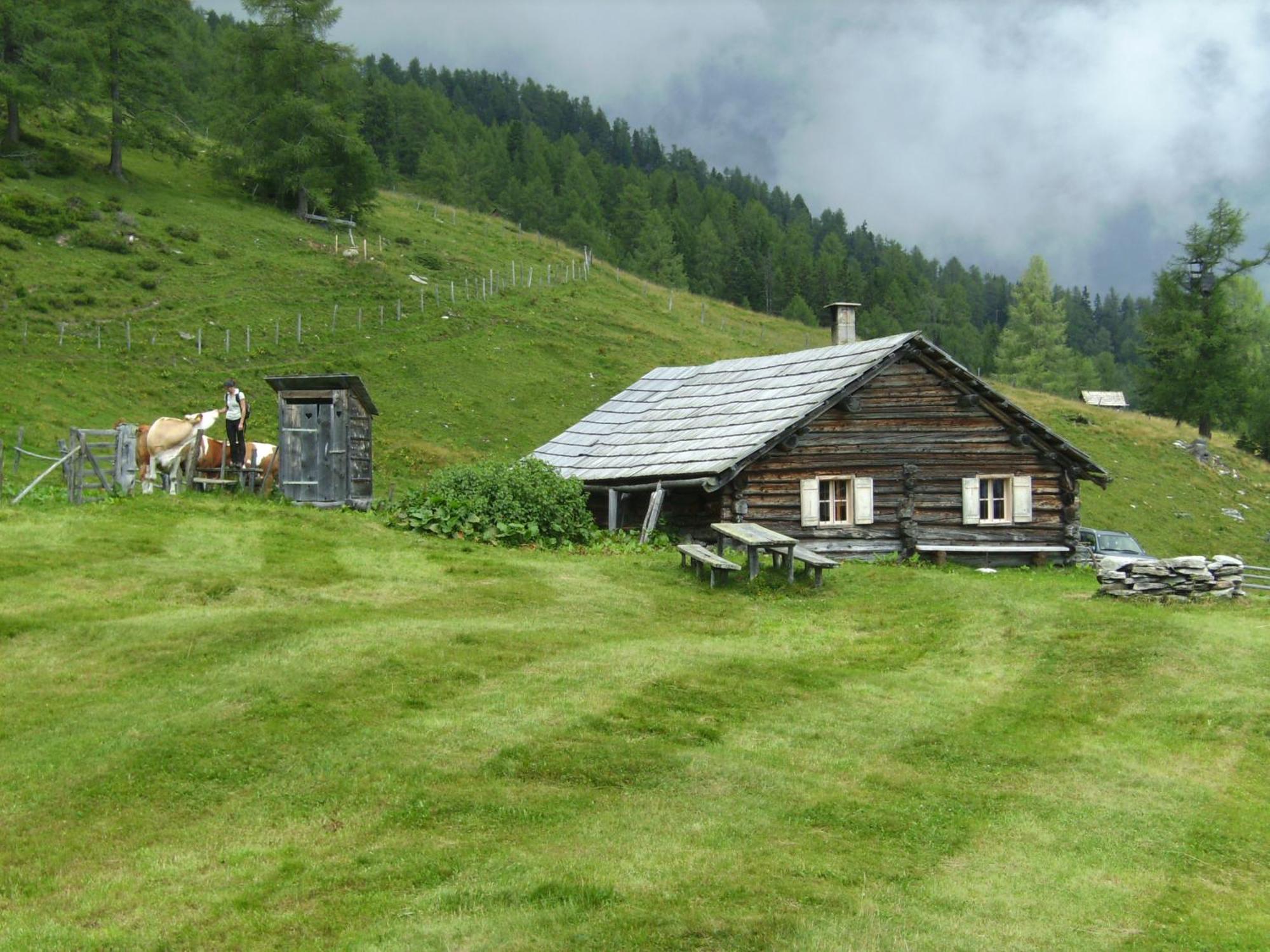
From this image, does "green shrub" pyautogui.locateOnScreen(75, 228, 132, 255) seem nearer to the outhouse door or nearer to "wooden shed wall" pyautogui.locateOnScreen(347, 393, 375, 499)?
"wooden shed wall" pyautogui.locateOnScreen(347, 393, 375, 499)

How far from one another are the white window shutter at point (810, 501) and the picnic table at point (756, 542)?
3601 millimetres

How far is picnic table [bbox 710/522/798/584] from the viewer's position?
2361 cm

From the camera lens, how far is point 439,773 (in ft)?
39.3

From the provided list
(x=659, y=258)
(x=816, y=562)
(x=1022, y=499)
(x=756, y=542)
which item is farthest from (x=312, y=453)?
(x=659, y=258)

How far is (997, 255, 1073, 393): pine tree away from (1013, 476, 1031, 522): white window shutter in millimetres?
66040

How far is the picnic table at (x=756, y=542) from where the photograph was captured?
23.6 meters

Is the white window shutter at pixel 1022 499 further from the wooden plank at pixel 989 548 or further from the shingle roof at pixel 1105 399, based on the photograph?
the shingle roof at pixel 1105 399

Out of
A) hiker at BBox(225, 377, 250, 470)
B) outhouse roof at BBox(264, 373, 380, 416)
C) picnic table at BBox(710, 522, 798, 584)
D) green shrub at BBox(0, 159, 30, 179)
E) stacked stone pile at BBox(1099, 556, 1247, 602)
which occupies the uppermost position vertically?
green shrub at BBox(0, 159, 30, 179)

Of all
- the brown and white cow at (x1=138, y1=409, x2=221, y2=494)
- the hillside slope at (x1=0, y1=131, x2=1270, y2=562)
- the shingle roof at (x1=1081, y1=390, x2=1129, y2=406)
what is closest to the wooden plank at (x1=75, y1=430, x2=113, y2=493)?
the brown and white cow at (x1=138, y1=409, x2=221, y2=494)

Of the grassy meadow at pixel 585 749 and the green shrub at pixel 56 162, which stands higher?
the green shrub at pixel 56 162

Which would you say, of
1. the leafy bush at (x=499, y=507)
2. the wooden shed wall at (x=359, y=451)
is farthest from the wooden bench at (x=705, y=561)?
the wooden shed wall at (x=359, y=451)

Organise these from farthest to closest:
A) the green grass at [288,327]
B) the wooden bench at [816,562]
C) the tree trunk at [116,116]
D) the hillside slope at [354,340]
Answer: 1. the tree trunk at [116,116]
2. the hillside slope at [354,340]
3. the green grass at [288,327]
4. the wooden bench at [816,562]

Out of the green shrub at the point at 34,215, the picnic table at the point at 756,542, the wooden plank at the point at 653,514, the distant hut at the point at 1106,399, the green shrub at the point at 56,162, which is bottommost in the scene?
the picnic table at the point at 756,542

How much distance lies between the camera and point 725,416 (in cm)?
3241
